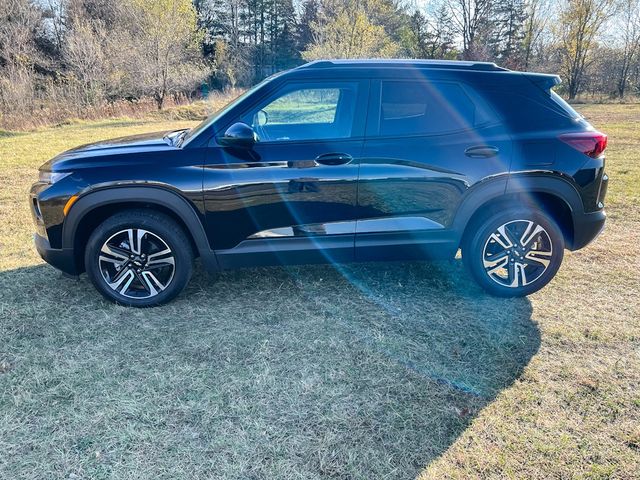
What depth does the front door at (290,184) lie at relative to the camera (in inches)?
127

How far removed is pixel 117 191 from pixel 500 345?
9.47 feet

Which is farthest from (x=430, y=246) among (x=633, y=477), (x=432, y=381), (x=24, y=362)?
(x=24, y=362)

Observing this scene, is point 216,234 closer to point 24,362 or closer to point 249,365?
point 249,365

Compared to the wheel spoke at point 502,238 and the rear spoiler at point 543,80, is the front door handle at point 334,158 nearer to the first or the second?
the wheel spoke at point 502,238

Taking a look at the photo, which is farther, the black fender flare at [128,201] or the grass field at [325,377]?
the black fender flare at [128,201]

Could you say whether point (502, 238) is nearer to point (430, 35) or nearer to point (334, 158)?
point (334, 158)

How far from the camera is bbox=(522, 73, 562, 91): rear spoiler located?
3436mm

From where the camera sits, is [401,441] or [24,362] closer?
[401,441]

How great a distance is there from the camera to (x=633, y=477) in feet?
6.82

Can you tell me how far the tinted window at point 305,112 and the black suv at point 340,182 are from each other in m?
0.01

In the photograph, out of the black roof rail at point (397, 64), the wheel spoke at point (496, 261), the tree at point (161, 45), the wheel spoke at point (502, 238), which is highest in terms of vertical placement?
the tree at point (161, 45)

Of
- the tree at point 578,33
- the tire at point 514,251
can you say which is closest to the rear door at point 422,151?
the tire at point 514,251

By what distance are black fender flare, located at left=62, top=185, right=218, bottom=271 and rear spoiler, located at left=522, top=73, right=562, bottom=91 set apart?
275cm

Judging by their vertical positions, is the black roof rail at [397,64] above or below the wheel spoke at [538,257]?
above
